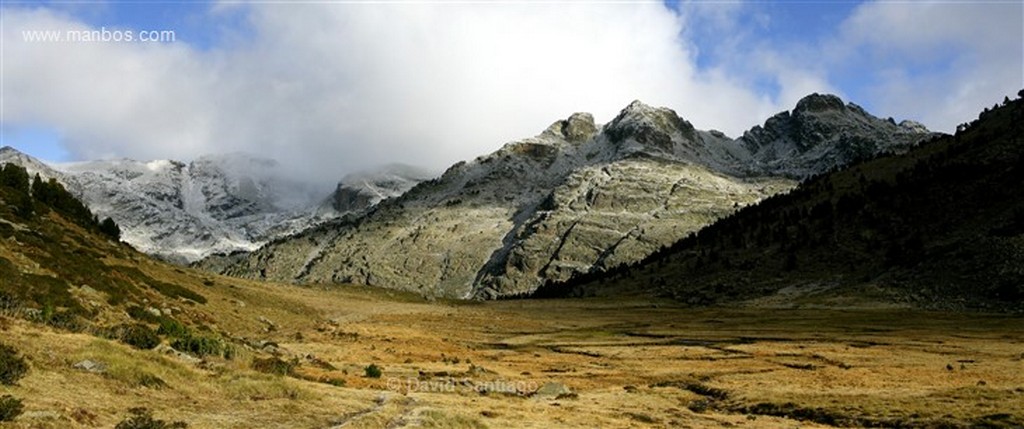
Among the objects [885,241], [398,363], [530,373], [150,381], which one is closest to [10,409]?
[150,381]

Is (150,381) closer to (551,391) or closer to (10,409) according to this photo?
(10,409)

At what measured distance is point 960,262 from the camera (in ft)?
318

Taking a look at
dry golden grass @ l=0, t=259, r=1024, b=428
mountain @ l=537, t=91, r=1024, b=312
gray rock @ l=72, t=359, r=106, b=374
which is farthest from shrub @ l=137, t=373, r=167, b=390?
mountain @ l=537, t=91, r=1024, b=312

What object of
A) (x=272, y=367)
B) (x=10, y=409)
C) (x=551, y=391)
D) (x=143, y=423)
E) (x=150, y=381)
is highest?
(x=10, y=409)

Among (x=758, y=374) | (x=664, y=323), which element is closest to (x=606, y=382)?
(x=758, y=374)

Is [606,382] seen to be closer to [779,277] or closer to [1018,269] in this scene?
[1018,269]

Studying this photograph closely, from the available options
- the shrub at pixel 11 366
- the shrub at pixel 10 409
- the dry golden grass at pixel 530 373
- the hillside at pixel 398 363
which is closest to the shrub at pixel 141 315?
the hillside at pixel 398 363

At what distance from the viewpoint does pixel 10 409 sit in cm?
1381

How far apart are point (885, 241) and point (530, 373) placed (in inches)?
3772

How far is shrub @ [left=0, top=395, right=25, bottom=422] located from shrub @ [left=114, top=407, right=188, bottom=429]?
5.76 ft

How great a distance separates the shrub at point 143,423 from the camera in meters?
14.7

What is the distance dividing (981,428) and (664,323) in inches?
2531

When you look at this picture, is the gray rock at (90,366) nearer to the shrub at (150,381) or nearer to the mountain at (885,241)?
the shrub at (150,381)

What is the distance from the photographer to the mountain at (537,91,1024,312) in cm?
9450
